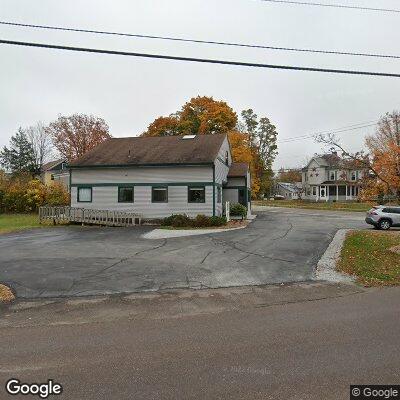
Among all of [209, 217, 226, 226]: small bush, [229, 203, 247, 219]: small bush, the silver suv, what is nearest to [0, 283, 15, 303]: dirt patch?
[209, 217, 226, 226]: small bush

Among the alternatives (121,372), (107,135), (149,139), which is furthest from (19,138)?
(121,372)

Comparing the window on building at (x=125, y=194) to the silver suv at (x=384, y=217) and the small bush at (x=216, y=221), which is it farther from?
the silver suv at (x=384, y=217)

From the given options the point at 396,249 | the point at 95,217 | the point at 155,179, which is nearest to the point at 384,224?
the point at 396,249

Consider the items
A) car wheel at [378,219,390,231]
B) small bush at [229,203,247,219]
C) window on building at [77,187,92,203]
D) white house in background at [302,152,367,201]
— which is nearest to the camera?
car wheel at [378,219,390,231]

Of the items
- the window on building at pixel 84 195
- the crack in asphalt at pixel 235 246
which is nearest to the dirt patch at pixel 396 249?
the crack in asphalt at pixel 235 246

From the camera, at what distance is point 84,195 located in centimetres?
2944

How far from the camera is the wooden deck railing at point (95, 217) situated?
27.2 m

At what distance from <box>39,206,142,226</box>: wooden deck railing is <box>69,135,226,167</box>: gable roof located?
394 centimetres

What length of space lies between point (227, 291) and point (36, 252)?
9.21 m

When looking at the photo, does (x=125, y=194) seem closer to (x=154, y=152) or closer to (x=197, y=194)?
(x=154, y=152)

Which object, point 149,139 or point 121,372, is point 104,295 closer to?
point 121,372

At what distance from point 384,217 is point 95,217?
20.9m

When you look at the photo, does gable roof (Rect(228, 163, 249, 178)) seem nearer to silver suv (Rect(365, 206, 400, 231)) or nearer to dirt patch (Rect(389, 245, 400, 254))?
silver suv (Rect(365, 206, 400, 231))

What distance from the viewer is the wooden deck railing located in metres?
27.2
